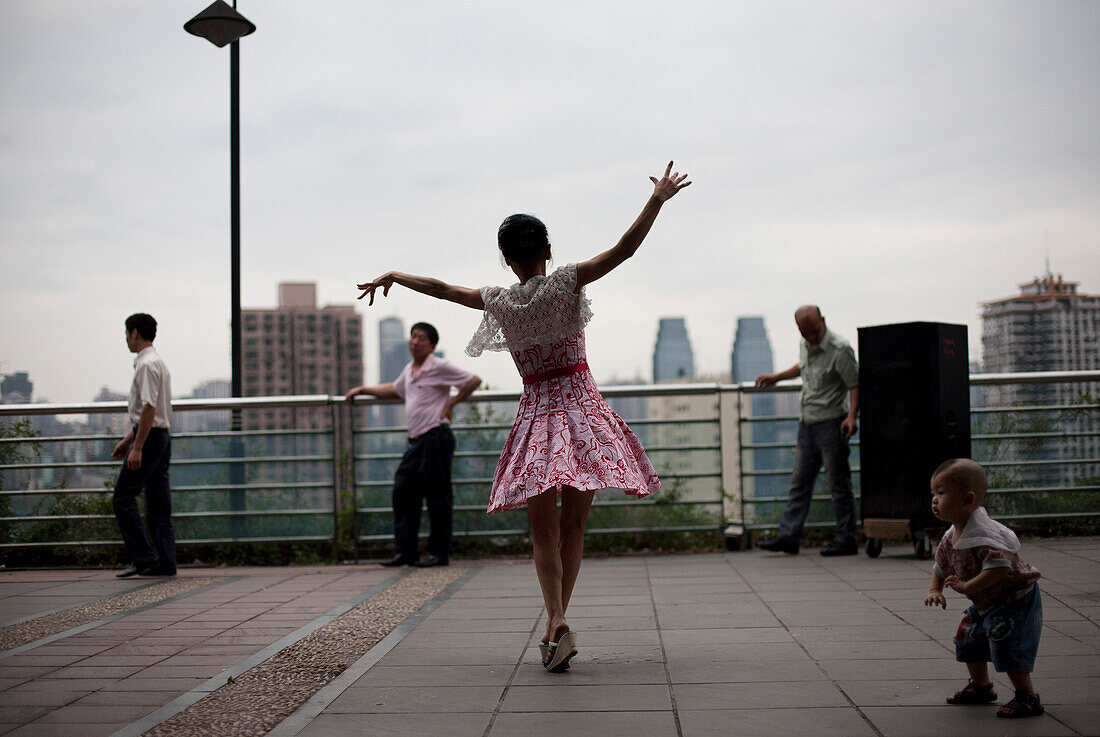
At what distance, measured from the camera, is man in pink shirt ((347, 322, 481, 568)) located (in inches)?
328

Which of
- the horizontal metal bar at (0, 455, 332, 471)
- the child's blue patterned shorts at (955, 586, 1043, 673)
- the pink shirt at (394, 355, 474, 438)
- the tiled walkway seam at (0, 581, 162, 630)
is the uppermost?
the pink shirt at (394, 355, 474, 438)

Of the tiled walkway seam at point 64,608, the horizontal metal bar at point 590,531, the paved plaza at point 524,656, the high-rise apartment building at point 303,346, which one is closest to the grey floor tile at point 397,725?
the paved plaza at point 524,656

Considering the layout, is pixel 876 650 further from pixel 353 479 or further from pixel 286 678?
pixel 353 479

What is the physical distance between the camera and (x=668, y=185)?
423 cm

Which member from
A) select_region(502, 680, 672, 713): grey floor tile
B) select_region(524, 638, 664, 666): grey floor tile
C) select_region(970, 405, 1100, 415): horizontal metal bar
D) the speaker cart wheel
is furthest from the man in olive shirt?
select_region(502, 680, 672, 713): grey floor tile

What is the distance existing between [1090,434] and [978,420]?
0.95 meters

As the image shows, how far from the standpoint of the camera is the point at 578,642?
5023 mm

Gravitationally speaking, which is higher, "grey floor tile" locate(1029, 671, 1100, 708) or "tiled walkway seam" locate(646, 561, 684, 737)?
"grey floor tile" locate(1029, 671, 1100, 708)

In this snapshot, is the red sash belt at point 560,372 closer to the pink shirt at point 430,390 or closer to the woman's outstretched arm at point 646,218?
the woman's outstretched arm at point 646,218

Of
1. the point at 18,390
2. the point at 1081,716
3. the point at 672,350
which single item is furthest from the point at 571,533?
the point at 672,350

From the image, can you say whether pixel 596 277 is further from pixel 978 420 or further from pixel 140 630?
pixel 978 420

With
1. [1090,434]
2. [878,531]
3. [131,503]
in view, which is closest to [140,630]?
[131,503]

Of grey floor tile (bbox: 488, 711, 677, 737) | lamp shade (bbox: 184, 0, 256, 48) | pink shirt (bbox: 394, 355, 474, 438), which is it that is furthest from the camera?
lamp shade (bbox: 184, 0, 256, 48)

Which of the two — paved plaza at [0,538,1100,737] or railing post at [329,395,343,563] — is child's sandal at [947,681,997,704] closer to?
paved plaza at [0,538,1100,737]
